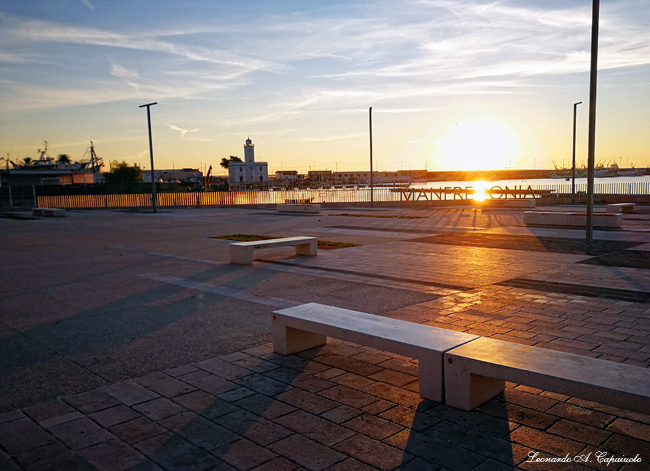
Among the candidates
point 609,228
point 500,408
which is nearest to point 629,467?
point 500,408

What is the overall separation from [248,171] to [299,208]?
13387 cm

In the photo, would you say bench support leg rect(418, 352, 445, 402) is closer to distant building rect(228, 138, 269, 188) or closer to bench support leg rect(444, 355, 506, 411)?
bench support leg rect(444, 355, 506, 411)

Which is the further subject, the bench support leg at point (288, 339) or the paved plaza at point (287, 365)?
the bench support leg at point (288, 339)

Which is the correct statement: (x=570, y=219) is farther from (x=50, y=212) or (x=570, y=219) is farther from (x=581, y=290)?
(x=50, y=212)

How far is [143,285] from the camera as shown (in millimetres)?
9789

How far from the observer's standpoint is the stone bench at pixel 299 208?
30844 millimetres

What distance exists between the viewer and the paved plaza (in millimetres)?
3648

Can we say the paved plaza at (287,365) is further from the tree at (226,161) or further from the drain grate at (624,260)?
the tree at (226,161)

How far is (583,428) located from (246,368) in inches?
121

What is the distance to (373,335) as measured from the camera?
15.9 ft

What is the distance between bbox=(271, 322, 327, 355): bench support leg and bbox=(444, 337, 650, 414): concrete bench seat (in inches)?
76.4

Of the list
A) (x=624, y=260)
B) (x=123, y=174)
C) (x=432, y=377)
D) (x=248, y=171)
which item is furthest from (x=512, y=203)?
(x=248, y=171)

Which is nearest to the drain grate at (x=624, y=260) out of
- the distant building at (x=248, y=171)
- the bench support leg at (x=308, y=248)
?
the bench support leg at (x=308, y=248)

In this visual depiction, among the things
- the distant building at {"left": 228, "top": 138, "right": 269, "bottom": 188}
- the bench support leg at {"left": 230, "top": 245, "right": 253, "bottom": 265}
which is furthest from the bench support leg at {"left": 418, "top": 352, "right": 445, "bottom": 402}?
the distant building at {"left": 228, "top": 138, "right": 269, "bottom": 188}
